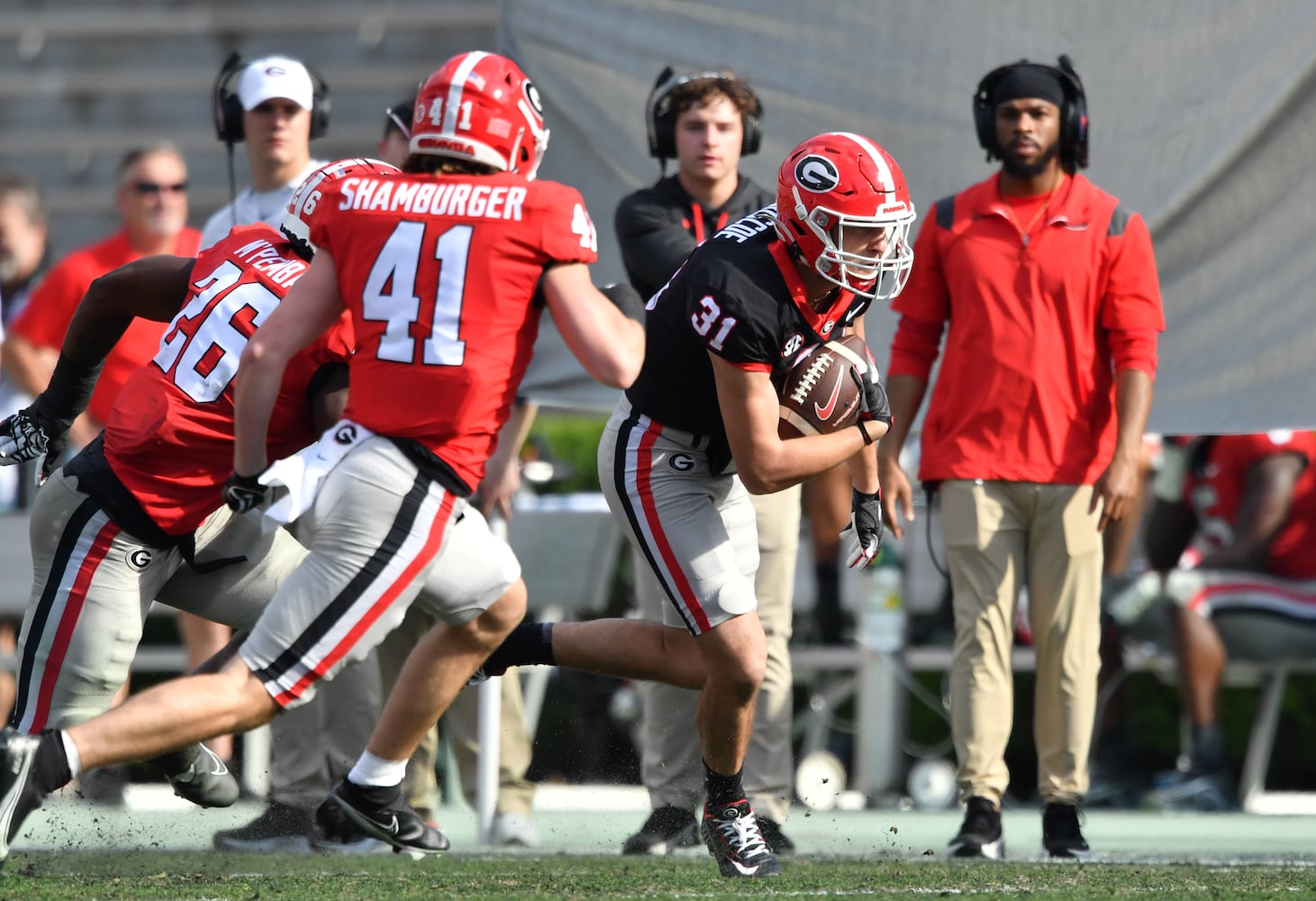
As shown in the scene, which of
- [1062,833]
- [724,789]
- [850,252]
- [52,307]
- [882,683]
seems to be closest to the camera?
[850,252]

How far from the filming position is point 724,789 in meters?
4.36

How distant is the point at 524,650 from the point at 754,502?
3.24 ft

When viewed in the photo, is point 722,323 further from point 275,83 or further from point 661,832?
point 275,83

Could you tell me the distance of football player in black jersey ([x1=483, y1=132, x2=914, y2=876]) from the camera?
4.10 meters

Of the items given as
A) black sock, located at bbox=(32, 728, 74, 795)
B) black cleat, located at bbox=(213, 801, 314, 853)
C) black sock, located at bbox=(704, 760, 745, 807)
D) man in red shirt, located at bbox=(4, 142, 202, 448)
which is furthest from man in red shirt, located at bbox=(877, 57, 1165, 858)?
man in red shirt, located at bbox=(4, 142, 202, 448)

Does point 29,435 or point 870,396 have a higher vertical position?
point 870,396

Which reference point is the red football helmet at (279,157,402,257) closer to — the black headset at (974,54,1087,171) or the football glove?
the football glove

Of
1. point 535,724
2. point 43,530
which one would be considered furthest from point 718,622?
point 535,724

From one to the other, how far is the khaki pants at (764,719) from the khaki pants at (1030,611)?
1.57ft

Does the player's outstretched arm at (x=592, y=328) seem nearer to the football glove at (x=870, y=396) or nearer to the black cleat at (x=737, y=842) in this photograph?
the football glove at (x=870, y=396)

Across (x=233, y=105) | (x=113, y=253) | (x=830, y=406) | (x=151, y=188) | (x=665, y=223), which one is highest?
(x=233, y=105)

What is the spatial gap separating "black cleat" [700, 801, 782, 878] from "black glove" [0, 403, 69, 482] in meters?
1.78

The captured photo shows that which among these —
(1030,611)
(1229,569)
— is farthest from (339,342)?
(1229,569)

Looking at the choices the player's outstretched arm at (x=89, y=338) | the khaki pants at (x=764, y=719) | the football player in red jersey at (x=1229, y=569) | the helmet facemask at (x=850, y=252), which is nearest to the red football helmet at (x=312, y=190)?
the player's outstretched arm at (x=89, y=338)
